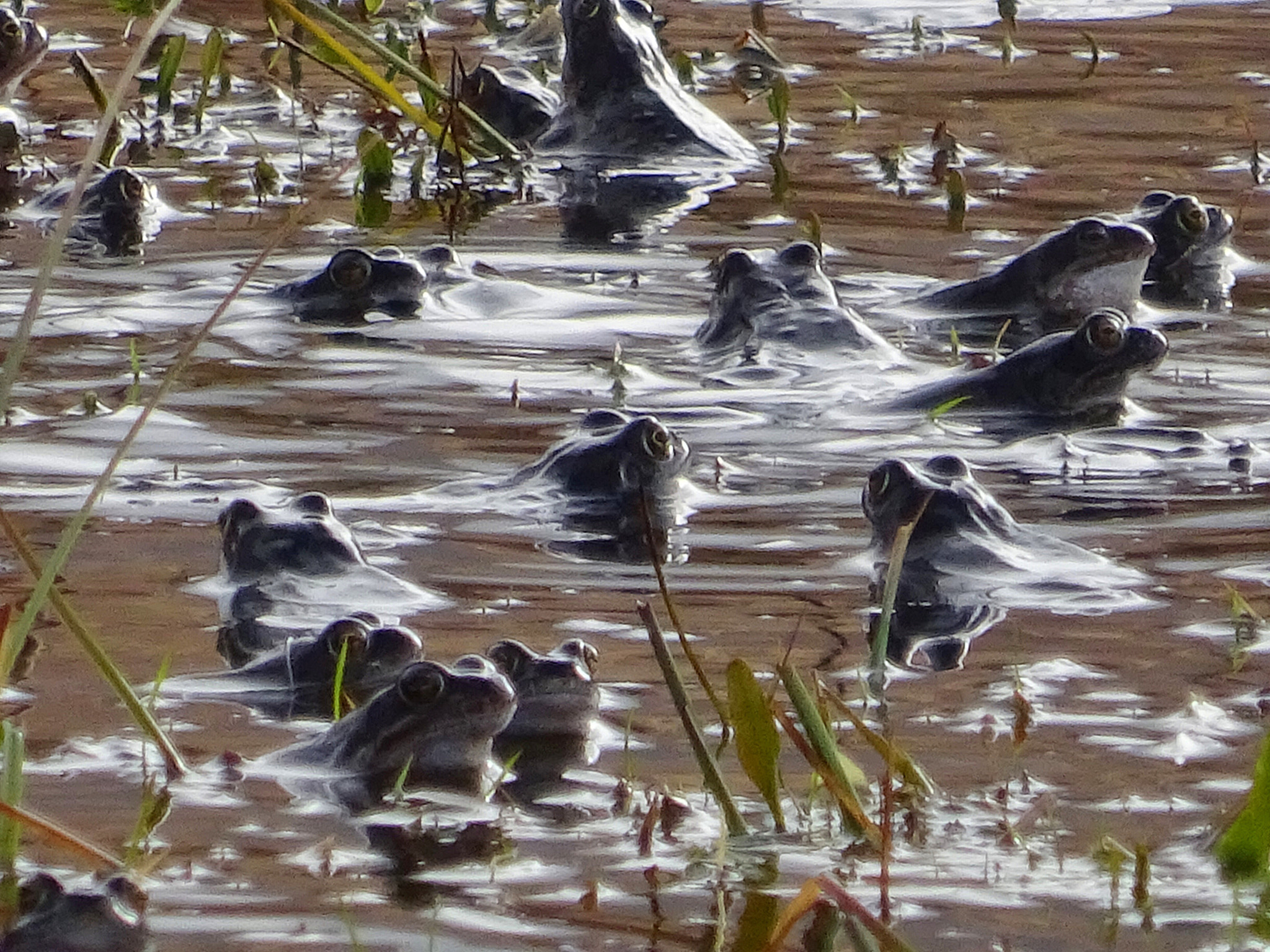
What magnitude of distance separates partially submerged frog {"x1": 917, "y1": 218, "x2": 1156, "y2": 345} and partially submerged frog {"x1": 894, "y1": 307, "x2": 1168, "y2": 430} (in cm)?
66

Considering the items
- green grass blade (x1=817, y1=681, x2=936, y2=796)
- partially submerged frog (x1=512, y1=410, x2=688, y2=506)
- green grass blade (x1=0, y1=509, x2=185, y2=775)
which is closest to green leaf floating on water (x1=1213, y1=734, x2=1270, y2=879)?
green grass blade (x1=817, y1=681, x2=936, y2=796)

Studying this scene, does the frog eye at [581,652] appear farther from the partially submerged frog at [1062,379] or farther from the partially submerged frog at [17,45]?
the partially submerged frog at [17,45]

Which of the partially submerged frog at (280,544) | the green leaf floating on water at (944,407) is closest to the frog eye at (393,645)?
the partially submerged frog at (280,544)

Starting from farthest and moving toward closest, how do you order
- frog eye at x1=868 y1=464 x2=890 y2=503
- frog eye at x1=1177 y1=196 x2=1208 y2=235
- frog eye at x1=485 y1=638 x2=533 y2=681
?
1. frog eye at x1=1177 y1=196 x2=1208 y2=235
2. frog eye at x1=868 y1=464 x2=890 y2=503
3. frog eye at x1=485 y1=638 x2=533 y2=681

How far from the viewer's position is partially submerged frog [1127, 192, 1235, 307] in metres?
6.14

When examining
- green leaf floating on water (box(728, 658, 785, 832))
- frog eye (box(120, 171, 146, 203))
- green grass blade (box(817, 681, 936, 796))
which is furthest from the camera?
frog eye (box(120, 171, 146, 203))

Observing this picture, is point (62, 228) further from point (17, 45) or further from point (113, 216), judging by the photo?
point (17, 45)

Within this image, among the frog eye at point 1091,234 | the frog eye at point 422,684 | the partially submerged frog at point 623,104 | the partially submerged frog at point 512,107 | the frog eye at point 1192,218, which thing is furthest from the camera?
the partially submerged frog at point 512,107

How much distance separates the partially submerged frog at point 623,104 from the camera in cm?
774

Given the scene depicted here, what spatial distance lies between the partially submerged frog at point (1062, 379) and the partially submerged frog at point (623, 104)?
2563 mm

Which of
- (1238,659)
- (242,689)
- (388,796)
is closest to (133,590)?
(242,689)

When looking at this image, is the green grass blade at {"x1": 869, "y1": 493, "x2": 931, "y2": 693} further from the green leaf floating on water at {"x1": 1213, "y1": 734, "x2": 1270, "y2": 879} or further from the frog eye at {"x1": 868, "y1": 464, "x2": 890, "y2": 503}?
the green leaf floating on water at {"x1": 1213, "y1": 734, "x2": 1270, "y2": 879}

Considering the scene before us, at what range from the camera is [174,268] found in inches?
237

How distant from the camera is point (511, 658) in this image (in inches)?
126
